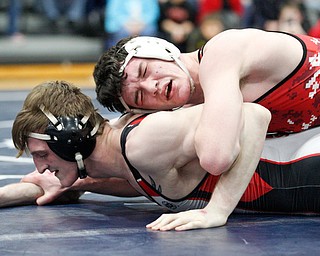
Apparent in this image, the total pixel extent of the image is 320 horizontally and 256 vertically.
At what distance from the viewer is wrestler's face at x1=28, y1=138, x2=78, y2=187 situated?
362cm

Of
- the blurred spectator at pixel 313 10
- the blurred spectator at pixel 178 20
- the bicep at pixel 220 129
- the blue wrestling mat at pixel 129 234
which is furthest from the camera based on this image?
the blurred spectator at pixel 313 10

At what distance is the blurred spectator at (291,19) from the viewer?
31.1 feet

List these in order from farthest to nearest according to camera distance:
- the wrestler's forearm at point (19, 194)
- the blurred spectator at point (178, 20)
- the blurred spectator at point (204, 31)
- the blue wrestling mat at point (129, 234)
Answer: the blurred spectator at point (178, 20), the blurred spectator at point (204, 31), the wrestler's forearm at point (19, 194), the blue wrestling mat at point (129, 234)

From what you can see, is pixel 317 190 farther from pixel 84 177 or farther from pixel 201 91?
pixel 84 177

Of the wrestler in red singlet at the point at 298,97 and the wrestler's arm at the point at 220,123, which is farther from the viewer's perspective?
the wrestler in red singlet at the point at 298,97

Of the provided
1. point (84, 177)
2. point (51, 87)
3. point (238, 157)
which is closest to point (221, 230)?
point (238, 157)

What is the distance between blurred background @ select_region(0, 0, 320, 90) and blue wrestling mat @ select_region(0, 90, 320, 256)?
214 inches

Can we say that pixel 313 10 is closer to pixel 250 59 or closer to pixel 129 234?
pixel 250 59

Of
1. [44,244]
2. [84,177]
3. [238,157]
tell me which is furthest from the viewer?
[84,177]

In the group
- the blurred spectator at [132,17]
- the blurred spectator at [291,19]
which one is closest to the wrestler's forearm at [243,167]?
the blurred spectator at [291,19]

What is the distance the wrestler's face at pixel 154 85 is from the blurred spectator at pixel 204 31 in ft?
20.3

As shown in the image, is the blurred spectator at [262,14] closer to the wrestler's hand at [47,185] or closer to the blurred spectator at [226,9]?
the blurred spectator at [226,9]

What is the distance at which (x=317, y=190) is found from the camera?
145 inches

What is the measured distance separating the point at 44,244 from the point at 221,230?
62 centimetres
